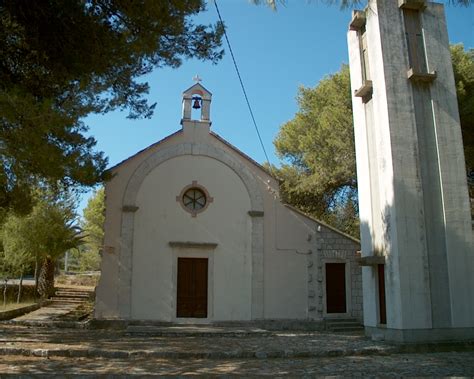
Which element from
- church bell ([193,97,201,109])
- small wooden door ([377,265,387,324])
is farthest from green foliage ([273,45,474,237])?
small wooden door ([377,265,387,324])

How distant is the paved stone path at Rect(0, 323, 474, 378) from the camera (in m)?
7.97

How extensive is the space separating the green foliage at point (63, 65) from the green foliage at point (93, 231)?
25.3 metres

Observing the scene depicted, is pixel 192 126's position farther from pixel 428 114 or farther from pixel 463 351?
pixel 463 351

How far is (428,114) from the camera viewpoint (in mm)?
11984

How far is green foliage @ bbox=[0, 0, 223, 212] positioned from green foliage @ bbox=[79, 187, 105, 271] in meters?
25.3

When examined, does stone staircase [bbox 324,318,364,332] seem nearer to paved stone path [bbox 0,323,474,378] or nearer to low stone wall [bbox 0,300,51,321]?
paved stone path [bbox 0,323,474,378]

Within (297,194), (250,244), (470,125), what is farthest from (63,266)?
(470,125)

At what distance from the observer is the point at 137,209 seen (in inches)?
605

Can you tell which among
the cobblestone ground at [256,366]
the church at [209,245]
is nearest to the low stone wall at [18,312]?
the church at [209,245]

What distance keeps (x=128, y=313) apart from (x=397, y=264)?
826cm

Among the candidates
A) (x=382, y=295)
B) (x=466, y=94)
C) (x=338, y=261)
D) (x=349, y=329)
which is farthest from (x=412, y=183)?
(x=466, y=94)

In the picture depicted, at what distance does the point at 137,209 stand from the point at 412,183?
27.8 feet

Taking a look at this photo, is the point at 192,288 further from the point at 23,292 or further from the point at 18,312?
the point at 23,292

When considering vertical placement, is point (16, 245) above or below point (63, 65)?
below
